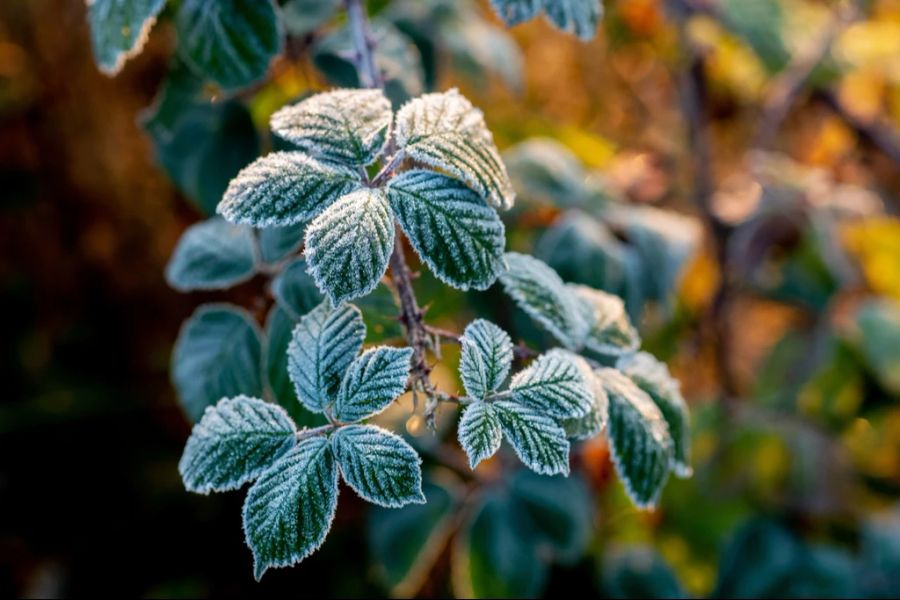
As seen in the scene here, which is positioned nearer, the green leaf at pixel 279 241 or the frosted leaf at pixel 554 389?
the frosted leaf at pixel 554 389

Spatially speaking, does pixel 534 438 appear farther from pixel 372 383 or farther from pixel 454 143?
pixel 454 143

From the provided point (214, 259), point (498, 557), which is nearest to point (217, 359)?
point (214, 259)

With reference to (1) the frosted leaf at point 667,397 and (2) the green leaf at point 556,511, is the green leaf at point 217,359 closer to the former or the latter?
(1) the frosted leaf at point 667,397

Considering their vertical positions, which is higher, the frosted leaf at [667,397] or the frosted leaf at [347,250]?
the frosted leaf at [347,250]

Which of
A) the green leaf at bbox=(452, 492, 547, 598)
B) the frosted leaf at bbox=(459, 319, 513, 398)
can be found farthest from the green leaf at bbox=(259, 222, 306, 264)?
the green leaf at bbox=(452, 492, 547, 598)

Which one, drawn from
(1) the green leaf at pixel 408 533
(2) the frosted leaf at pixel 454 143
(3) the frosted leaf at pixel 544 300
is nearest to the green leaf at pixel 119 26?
(2) the frosted leaf at pixel 454 143

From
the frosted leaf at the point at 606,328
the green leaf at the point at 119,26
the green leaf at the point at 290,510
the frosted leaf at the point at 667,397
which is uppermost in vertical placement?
the green leaf at the point at 119,26

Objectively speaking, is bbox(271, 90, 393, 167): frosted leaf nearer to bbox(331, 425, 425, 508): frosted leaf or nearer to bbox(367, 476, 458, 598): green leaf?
bbox(331, 425, 425, 508): frosted leaf
